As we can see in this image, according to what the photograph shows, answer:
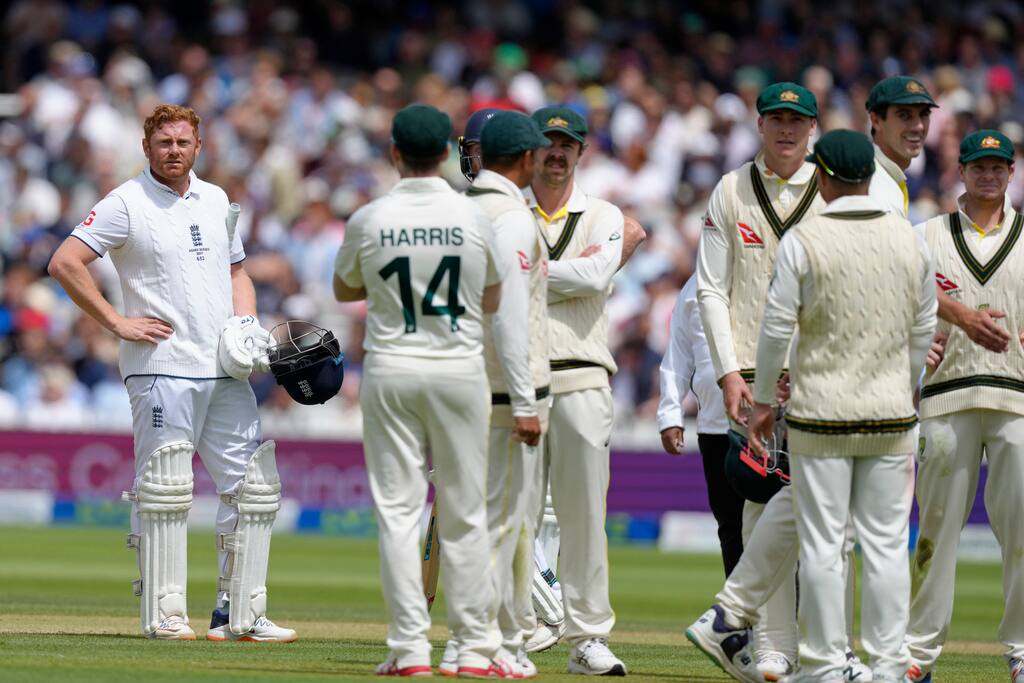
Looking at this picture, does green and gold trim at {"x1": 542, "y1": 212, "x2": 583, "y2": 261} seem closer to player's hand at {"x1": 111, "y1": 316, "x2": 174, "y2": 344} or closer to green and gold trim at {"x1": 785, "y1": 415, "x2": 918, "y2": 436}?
green and gold trim at {"x1": 785, "y1": 415, "x2": 918, "y2": 436}

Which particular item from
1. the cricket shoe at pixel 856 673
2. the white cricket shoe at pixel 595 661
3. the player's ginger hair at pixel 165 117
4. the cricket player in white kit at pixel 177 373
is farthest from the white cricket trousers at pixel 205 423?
the cricket shoe at pixel 856 673

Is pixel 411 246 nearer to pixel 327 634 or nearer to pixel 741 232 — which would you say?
pixel 741 232

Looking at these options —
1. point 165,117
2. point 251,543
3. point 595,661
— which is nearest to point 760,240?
point 595,661

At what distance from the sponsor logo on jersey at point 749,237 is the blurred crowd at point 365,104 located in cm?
969

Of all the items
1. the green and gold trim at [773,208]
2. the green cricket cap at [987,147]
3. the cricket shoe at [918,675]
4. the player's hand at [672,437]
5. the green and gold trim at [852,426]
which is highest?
the green cricket cap at [987,147]

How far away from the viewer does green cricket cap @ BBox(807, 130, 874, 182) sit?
7.02 meters

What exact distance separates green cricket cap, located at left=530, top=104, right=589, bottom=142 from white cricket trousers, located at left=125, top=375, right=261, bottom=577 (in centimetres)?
202

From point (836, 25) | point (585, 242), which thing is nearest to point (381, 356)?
point (585, 242)

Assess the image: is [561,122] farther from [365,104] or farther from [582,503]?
[365,104]

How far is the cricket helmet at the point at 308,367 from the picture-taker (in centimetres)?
872

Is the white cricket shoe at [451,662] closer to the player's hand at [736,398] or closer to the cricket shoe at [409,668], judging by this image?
the cricket shoe at [409,668]

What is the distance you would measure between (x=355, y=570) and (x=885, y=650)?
838cm

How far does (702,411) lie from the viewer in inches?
344

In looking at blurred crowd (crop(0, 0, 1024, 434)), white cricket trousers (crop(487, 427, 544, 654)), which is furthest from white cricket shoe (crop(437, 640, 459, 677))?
blurred crowd (crop(0, 0, 1024, 434))
